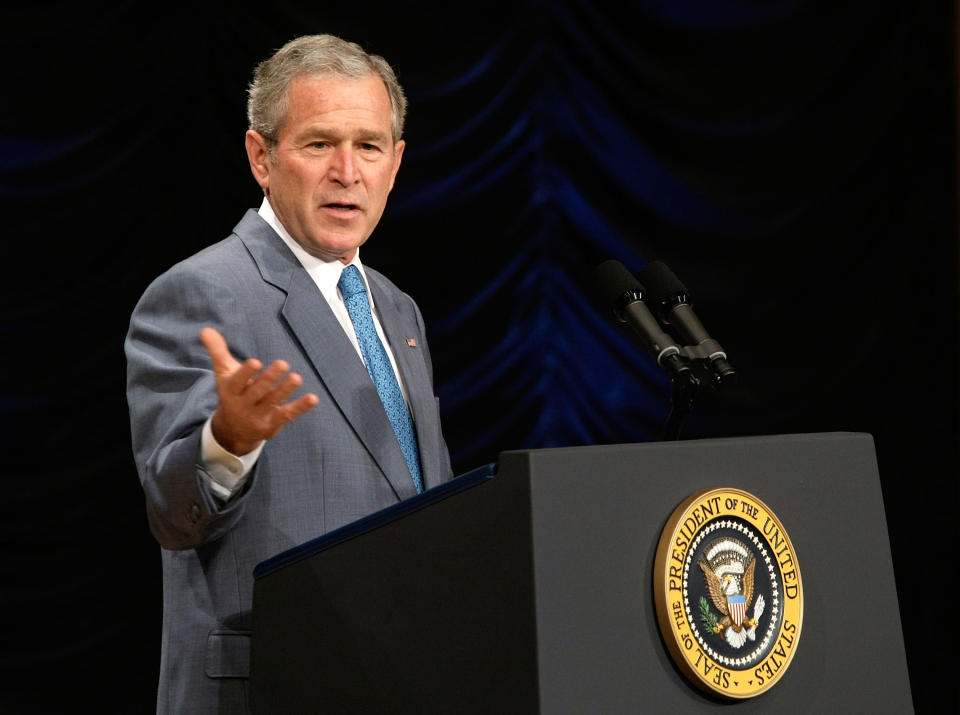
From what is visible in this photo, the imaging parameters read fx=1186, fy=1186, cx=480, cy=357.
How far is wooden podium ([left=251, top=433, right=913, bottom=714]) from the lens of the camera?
114 centimetres

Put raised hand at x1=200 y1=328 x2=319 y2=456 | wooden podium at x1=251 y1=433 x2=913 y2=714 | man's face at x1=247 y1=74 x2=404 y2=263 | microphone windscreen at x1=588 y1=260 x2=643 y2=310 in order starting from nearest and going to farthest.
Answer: wooden podium at x1=251 y1=433 x2=913 y2=714 → raised hand at x1=200 y1=328 x2=319 y2=456 → microphone windscreen at x1=588 y1=260 x2=643 y2=310 → man's face at x1=247 y1=74 x2=404 y2=263

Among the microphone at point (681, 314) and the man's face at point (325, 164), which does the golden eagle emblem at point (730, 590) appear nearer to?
the microphone at point (681, 314)

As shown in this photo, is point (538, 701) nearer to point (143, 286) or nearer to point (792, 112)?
point (143, 286)

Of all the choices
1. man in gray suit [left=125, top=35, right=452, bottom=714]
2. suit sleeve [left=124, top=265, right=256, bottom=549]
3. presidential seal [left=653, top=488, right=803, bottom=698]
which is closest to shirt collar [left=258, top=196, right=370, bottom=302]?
man in gray suit [left=125, top=35, right=452, bottom=714]

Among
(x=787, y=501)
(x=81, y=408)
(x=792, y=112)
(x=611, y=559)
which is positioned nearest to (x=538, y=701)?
(x=611, y=559)

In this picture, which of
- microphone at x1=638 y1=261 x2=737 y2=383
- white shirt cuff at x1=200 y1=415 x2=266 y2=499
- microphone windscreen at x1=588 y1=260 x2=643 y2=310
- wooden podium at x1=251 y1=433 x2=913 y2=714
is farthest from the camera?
microphone windscreen at x1=588 y1=260 x2=643 y2=310

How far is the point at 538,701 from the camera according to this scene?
1096mm

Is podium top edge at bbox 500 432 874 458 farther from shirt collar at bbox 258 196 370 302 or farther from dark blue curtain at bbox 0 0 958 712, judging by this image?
dark blue curtain at bbox 0 0 958 712

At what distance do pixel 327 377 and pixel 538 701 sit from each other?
76cm

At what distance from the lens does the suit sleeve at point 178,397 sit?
1479 millimetres

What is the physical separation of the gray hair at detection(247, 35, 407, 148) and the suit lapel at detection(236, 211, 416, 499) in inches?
12.6

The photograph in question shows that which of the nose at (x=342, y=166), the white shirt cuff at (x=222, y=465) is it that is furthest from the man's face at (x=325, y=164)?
the white shirt cuff at (x=222, y=465)

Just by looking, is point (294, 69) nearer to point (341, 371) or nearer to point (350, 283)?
point (350, 283)

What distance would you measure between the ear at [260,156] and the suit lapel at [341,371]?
10.1 inches
